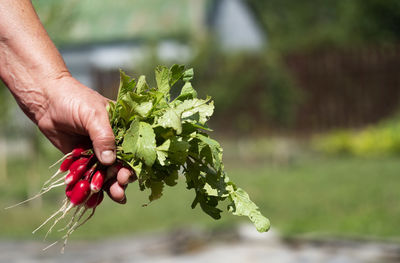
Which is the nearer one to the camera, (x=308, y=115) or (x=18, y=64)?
(x=18, y=64)

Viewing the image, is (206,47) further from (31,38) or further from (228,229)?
(31,38)

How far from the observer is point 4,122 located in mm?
8953

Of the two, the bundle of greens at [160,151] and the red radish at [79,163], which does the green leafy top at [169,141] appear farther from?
the red radish at [79,163]

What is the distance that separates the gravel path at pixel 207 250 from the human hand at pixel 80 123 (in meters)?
3.88

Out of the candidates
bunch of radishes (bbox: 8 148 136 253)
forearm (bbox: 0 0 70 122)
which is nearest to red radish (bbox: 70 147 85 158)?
bunch of radishes (bbox: 8 148 136 253)

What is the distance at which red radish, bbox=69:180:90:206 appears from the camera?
183 centimetres

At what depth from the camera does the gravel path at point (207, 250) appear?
5.59 m

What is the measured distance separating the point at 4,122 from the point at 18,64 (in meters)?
7.29

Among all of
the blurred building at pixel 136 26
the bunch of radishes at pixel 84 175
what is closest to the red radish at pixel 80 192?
the bunch of radishes at pixel 84 175

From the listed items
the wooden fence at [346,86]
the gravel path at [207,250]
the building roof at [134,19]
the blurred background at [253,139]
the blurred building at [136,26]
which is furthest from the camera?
the blurred building at [136,26]

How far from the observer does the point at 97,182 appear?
1.78 m

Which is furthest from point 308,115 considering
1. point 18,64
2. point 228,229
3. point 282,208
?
point 18,64

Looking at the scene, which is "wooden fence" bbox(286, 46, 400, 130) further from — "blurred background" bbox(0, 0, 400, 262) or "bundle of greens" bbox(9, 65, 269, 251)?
"bundle of greens" bbox(9, 65, 269, 251)

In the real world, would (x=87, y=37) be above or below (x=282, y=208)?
above
